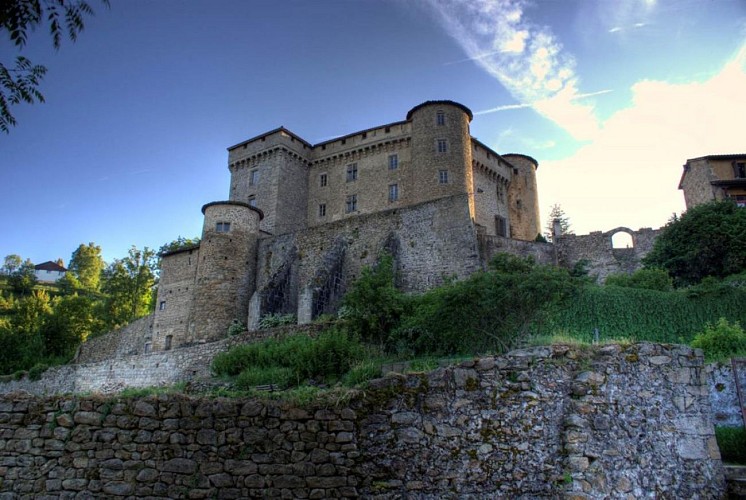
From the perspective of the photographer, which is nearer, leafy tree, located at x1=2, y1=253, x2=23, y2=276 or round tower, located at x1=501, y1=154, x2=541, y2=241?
round tower, located at x1=501, y1=154, x2=541, y2=241

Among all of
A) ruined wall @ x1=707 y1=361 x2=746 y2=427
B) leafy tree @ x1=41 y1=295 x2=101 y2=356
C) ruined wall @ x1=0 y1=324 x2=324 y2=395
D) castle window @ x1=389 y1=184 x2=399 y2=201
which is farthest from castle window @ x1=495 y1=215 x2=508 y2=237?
leafy tree @ x1=41 y1=295 x2=101 y2=356

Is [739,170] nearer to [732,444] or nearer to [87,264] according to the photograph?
[732,444]

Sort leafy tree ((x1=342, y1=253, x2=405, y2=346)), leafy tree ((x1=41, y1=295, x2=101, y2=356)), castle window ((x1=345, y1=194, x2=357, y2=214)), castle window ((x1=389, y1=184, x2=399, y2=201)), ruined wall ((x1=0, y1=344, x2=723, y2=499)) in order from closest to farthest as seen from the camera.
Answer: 1. ruined wall ((x1=0, y1=344, x2=723, y2=499))
2. leafy tree ((x1=342, y1=253, x2=405, y2=346))
3. castle window ((x1=389, y1=184, x2=399, y2=201))
4. castle window ((x1=345, y1=194, x2=357, y2=214))
5. leafy tree ((x1=41, y1=295, x2=101, y2=356))

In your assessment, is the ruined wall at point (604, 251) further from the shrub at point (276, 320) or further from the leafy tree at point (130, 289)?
the leafy tree at point (130, 289)

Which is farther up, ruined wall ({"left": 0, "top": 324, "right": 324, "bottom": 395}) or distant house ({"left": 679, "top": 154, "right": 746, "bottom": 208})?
distant house ({"left": 679, "top": 154, "right": 746, "bottom": 208})

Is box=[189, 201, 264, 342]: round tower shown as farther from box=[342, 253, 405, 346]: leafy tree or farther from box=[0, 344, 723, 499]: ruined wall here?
box=[0, 344, 723, 499]: ruined wall

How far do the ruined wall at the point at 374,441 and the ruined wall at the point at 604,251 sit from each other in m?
27.9

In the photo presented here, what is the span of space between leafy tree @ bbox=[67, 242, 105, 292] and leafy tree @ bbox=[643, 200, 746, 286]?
81173 mm

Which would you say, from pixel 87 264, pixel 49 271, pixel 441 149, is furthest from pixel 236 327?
pixel 49 271

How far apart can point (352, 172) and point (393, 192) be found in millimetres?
4737

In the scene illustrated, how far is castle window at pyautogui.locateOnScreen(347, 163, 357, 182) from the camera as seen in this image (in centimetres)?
4356

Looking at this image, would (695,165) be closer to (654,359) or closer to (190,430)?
(654,359)

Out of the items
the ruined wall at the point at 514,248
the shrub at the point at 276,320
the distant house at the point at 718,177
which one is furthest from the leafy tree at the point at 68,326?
the distant house at the point at 718,177

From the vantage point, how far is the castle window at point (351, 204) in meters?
42.6
